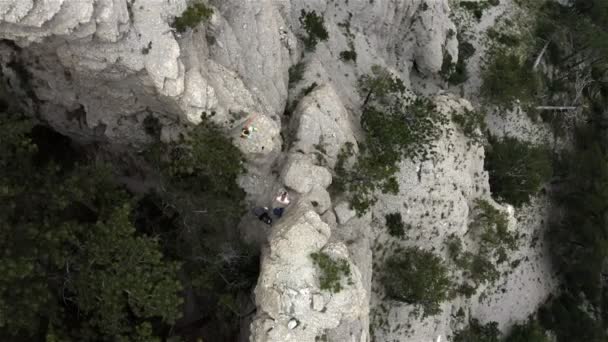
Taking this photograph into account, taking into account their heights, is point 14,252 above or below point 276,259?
below

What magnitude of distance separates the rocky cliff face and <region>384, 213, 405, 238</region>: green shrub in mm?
473

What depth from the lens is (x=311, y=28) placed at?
926 inches

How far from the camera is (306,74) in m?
21.4

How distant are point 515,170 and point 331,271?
21248 mm

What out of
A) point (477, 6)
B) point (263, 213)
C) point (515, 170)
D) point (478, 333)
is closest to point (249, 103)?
point (263, 213)

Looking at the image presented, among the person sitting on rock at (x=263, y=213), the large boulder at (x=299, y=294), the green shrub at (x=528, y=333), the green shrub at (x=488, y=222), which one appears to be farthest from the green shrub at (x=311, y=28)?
the green shrub at (x=528, y=333)

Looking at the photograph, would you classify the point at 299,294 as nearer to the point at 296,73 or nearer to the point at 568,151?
the point at 296,73

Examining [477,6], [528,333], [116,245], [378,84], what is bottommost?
[528,333]

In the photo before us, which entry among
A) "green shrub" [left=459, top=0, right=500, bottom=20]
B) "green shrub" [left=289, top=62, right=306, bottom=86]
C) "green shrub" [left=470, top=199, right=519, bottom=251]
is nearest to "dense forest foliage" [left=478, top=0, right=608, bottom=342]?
"green shrub" [left=459, top=0, right=500, bottom=20]

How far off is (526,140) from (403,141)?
18509mm

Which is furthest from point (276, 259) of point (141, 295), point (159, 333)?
point (159, 333)

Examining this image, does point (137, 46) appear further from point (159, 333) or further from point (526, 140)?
point (526, 140)

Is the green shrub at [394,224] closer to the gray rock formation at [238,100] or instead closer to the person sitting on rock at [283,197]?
the gray rock formation at [238,100]

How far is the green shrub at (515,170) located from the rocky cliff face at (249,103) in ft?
31.7
